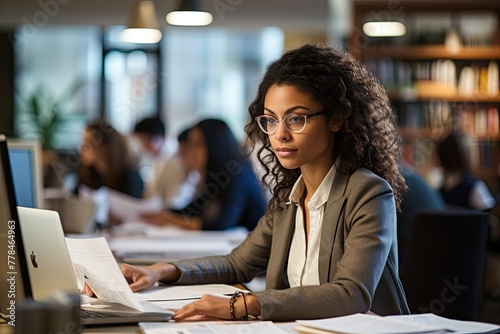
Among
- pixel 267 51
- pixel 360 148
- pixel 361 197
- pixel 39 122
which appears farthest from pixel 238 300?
pixel 267 51

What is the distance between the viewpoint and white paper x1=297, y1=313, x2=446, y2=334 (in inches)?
57.7

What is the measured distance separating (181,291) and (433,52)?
6.05m

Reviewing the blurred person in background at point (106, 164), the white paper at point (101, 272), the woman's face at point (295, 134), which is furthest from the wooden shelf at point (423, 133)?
the white paper at point (101, 272)

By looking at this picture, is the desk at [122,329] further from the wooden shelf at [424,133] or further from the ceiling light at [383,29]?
the wooden shelf at [424,133]

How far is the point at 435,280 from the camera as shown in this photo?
9.54 feet

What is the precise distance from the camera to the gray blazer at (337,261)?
169 centimetres

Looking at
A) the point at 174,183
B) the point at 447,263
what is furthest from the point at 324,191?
the point at 174,183

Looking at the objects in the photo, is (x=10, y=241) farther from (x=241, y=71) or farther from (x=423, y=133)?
(x=241, y=71)

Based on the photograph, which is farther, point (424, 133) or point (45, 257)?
point (424, 133)

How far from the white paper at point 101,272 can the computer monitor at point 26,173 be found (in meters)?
0.58

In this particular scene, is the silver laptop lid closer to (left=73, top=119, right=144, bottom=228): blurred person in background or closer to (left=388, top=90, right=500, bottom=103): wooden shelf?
(left=73, top=119, right=144, bottom=228): blurred person in background

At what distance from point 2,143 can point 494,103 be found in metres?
6.82

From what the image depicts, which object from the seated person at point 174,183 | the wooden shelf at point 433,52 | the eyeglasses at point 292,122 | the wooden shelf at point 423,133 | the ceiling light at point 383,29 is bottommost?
the seated person at point 174,183

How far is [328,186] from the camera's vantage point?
2.04 m
